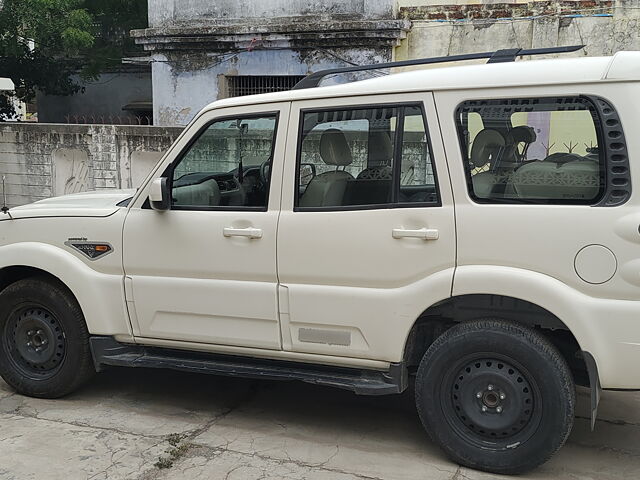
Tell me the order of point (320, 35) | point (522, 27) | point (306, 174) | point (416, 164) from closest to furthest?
point (416, 164) → point (306, 174) → point (522, 27) → point (320, 35)

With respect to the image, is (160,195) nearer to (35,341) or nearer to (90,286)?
(90,286)

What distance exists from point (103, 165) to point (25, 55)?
699 cm

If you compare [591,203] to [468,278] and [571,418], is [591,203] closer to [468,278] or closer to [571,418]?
[468,278]

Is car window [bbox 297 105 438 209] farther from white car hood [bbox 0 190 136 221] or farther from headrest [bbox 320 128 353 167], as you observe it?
white car hood [bbox 0 190 136 221]

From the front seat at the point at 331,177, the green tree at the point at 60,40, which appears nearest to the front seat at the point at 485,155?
the front seat at the point at 331,177

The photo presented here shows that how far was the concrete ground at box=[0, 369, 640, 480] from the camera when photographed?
385cm

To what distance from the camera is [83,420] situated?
455 centimetres

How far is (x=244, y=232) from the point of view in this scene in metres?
4.14

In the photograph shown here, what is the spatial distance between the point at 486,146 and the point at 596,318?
1.05 metres

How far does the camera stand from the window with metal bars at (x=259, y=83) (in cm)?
1197

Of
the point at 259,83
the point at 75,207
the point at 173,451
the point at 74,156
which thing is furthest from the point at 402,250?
the point at 259,83

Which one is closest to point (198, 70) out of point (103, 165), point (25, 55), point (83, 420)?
point (103, 165)

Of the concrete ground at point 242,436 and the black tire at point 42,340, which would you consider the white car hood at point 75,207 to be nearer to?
the black tire at point 42,340

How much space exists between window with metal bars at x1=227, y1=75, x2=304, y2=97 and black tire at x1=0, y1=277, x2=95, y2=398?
7.73m
